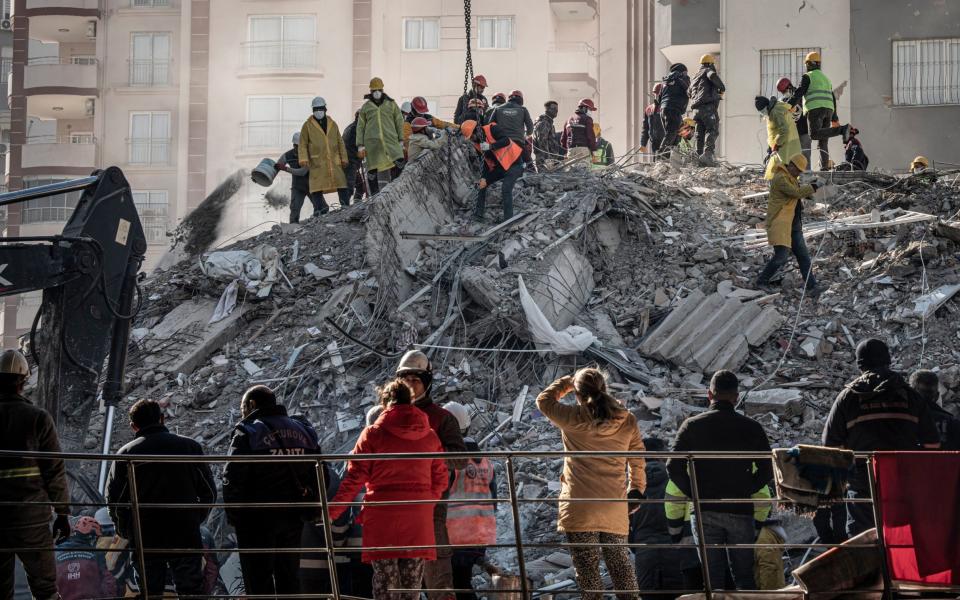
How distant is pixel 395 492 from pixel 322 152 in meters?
11.0

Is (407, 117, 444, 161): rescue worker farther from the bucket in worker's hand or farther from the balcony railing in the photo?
the balcony railing

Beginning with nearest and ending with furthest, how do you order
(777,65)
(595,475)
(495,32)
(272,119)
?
(595,475) < (777,65) < (495,32) < (272,119)

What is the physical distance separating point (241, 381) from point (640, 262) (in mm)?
4772

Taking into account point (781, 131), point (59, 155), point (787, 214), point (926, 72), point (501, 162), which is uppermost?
point (59, 155)

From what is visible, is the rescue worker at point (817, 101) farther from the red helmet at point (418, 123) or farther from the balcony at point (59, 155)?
the balcony at point (59, 155)

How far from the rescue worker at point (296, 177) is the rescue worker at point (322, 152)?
0.14 m

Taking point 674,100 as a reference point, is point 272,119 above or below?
above

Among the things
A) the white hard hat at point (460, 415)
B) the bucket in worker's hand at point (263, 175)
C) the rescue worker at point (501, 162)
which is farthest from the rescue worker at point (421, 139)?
the white hard hat at point (460, 415)

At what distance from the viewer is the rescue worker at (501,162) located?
15258 mm

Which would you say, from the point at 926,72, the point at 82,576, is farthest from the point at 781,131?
the point at 926,72

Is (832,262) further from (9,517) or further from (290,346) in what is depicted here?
(9,517)

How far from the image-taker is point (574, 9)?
42.5 m

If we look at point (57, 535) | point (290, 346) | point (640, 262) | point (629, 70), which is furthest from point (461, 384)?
point (629, 70)

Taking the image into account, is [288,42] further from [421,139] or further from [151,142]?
[421,139]
